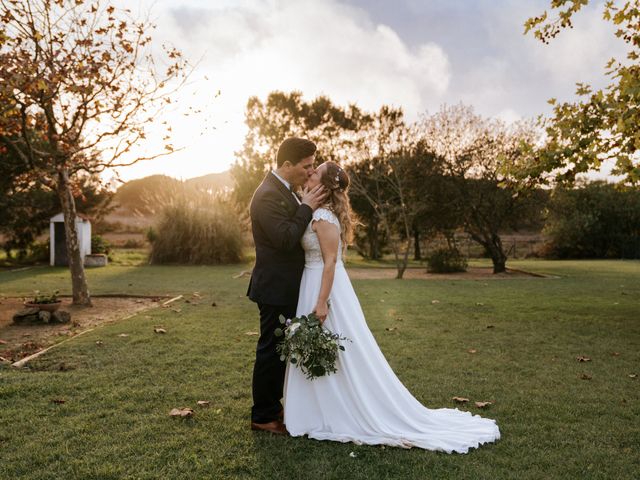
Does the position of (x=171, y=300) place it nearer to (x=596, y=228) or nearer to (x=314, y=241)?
(x=314, y=241)

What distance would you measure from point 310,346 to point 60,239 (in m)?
23.7

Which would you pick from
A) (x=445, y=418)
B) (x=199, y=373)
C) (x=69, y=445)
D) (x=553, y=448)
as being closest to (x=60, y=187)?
(x=199, y=373)

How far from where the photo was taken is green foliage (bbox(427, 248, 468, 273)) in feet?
73.9

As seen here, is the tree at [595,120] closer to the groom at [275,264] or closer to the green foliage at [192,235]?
the groom at [275,264]

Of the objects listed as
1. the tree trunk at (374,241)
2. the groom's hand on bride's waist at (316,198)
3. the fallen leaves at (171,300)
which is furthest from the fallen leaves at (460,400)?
the tree trunk at (374,241)

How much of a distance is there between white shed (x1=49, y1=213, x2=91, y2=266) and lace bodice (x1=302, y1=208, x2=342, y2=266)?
22296 millimetres

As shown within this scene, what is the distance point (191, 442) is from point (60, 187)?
875cm

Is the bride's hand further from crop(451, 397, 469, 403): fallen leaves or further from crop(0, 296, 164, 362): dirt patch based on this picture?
crop(0, 296, 164, 362): dirt patch

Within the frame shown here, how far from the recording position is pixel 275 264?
14.0 ft

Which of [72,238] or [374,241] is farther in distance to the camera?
[374,241]

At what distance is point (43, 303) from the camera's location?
30.2ft

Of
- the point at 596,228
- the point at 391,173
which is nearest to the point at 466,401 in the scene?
the point at 391,173

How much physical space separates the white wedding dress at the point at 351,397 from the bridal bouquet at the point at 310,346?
0.62 ft

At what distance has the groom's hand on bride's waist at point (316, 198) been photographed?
4.12m
